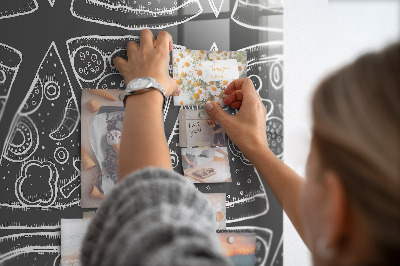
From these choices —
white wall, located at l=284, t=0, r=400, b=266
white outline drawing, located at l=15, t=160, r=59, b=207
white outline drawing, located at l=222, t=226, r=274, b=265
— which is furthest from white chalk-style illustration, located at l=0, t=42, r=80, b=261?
white wall, located at l=284, t=0, r=400, b=266

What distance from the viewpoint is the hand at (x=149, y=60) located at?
885 mm

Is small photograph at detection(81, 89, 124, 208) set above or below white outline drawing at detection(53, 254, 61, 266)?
above

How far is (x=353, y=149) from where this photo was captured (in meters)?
0.42

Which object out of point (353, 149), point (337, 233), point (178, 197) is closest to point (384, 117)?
point (353, 149)

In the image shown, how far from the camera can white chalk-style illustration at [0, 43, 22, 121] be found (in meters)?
0.84

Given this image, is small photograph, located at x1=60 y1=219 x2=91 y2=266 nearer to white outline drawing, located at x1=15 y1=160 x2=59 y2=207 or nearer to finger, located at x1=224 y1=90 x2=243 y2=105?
white outline drawing, located at x1=15 y1=160 x2=59 y2=207

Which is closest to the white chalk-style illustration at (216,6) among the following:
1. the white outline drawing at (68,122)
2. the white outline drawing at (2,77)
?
the white outline drawing at (68,122)

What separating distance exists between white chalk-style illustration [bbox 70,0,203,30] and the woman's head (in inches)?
22.9

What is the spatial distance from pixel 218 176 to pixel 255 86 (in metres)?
0.26

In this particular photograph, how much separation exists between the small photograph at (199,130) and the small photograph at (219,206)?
0.42ft

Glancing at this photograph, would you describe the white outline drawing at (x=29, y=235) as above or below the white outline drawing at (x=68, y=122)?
below

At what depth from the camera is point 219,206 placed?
3.33 feet

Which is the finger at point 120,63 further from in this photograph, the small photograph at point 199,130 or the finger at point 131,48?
the small photograph at point 199,130

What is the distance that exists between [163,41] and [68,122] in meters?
0.29
